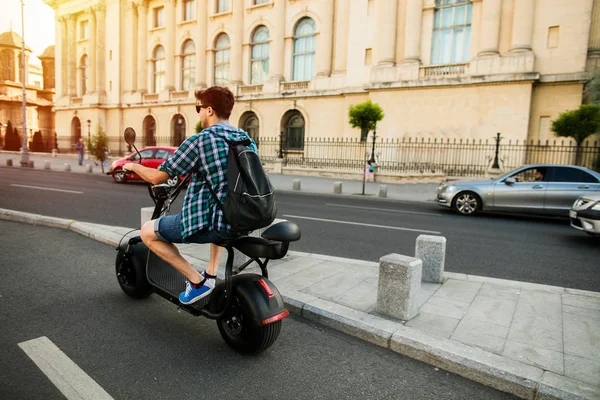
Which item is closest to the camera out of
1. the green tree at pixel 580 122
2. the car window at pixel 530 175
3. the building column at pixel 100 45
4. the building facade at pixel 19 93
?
the car window at pixel 530 175

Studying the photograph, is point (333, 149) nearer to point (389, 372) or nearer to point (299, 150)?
point (299, 150)

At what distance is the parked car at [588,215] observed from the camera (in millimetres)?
7168

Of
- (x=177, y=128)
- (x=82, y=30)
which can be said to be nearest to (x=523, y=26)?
(x=177, y=128)

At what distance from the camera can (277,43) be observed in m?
29.0

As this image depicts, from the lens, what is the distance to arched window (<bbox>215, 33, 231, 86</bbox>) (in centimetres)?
3277

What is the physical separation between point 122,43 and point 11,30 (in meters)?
32.5

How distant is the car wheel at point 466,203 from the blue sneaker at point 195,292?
9755 mm

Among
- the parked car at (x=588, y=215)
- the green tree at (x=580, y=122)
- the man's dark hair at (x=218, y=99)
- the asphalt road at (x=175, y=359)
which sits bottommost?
the asphalt road at (x=175, y=359)

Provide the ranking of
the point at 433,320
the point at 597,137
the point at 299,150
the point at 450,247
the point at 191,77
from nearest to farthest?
1. the point at 433,320
2. the point at 450,247
3. the point at 597,137
4. the point at 299,150
5. the point at 191,77

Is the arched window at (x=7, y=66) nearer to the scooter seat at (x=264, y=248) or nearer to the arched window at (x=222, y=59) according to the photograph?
the arched window at (x=222, y=59)

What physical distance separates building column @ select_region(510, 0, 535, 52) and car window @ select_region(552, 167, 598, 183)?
12574mm

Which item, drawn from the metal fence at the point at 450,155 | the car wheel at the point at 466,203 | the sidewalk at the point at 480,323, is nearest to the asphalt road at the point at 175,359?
the sidewalk at the point at 480,323

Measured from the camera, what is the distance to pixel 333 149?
2527 centimetres

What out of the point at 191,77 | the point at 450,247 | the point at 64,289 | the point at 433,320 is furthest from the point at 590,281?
the point at 191,77
